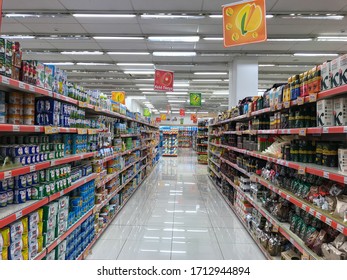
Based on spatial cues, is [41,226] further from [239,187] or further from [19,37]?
[19,37]

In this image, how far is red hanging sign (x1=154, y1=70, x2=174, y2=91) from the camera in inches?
374

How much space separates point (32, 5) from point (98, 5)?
1.50 metres

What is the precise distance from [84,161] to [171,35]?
5.14 metres

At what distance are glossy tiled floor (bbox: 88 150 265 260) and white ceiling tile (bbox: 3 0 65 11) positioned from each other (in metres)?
4.85

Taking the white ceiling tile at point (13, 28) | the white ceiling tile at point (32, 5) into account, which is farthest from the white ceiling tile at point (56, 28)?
the white ceiling tile at point (32, 5)

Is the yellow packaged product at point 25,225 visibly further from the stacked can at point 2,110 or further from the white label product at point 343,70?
the white label product at point 343,70

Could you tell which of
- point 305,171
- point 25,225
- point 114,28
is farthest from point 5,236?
point 114,28

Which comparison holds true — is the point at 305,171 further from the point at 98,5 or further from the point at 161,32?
the point at 161,32

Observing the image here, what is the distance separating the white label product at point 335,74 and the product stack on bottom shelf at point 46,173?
2542 millimetres

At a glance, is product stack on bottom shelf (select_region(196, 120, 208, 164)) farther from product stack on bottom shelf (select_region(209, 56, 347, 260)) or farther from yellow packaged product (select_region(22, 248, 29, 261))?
yellow packaged product (select_region(22, 248, 29, 261))

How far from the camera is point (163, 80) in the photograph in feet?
31.9

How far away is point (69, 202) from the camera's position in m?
3.14

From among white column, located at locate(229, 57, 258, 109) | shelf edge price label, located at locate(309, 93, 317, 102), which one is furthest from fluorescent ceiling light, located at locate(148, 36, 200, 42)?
shelf edge price label, located at locate(309, 93, 317, 102)
